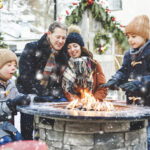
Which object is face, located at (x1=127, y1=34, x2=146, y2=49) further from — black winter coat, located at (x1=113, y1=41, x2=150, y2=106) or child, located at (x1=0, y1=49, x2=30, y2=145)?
child, located at (x1=0, y1=49, x2=30, y2=145)

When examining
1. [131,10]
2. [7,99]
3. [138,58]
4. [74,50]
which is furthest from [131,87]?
[131,10]

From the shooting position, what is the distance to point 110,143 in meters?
2.99

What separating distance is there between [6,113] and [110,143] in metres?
1.46

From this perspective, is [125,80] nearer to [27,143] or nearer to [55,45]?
[55,45]

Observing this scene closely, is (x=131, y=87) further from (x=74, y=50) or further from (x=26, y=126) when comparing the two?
(x=26, y=126)

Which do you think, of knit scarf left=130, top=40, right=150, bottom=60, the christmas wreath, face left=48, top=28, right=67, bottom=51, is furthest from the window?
knit scarf left=130, top=40, right=150, bottom=60

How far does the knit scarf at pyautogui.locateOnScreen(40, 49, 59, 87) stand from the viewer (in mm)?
4473

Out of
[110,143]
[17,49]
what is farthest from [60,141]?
[17,49]

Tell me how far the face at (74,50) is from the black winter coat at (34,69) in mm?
264

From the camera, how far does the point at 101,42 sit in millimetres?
10055

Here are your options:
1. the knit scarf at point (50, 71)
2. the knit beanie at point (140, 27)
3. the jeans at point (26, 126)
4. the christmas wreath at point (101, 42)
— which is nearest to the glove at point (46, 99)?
the knit scarf at point (50, 71)

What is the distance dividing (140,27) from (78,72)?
53.5 inches

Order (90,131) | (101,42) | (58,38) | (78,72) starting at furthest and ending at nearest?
1. (101,42)
2. (78,72)
3. (58,38)
4. (90,131)

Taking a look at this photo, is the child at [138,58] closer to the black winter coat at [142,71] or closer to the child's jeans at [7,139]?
the black winter coat at [142,71]
